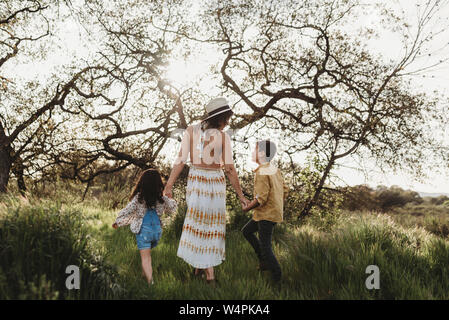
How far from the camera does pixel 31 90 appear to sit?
9.41 meters

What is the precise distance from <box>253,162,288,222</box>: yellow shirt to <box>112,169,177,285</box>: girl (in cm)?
131

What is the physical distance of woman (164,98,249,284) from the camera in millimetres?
4086

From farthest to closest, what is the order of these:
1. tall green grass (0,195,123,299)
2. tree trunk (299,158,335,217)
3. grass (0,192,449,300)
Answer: tree trunk (299,158,335,217)
grass (0,192,449,300)
tall green grass (0,195,123,299)

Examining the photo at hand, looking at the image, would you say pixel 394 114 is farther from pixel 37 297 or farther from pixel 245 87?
pixel 37 297

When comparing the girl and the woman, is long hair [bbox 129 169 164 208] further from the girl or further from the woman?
the woman

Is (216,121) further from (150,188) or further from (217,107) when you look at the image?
(150,188)

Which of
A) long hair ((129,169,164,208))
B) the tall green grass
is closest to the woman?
long hair ((129,169,164,208))

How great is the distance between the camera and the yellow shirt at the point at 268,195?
13.5 ft

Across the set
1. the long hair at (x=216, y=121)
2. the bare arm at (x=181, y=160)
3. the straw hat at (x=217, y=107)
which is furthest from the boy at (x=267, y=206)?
the bare arm at (x=181, y=160)

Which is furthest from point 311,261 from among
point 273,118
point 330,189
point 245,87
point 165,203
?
point 245,87

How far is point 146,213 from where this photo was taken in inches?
160

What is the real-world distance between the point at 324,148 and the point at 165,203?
5.55 m

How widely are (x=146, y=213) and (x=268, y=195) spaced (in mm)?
1712

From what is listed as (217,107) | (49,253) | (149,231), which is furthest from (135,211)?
(217,107)
